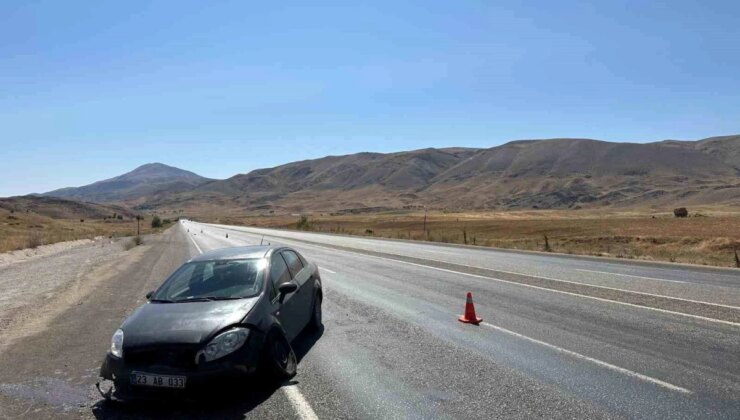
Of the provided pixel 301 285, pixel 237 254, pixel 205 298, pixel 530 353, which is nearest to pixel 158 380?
pixel 205 298

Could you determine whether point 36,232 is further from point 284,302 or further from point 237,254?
point 284,302

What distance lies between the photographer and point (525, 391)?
5574 millimetres

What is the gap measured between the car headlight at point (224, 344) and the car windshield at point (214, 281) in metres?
0.91

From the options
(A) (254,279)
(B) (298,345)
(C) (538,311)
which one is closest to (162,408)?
(A) (254,279)

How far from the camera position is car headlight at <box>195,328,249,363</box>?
5.29 metres

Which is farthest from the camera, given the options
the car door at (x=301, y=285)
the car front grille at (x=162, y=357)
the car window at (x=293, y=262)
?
the car window at (x=293, y=262)

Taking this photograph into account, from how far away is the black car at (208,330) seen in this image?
525 centimetres

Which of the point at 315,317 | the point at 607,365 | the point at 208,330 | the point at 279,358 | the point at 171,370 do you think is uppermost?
the point at 208,330

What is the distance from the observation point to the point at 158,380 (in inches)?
204

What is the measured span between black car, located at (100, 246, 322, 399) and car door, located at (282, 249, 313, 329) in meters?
0.14

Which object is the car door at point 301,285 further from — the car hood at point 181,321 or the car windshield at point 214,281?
the car hood at point 181,321

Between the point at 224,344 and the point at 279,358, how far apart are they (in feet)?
2.63

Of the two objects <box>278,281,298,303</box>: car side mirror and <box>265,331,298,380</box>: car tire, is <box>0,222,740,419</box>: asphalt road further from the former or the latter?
<box>278,281,298,303</box>: car side mirror

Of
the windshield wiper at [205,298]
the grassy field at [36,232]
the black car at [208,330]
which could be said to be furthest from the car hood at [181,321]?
the grassy field at [36,232]
